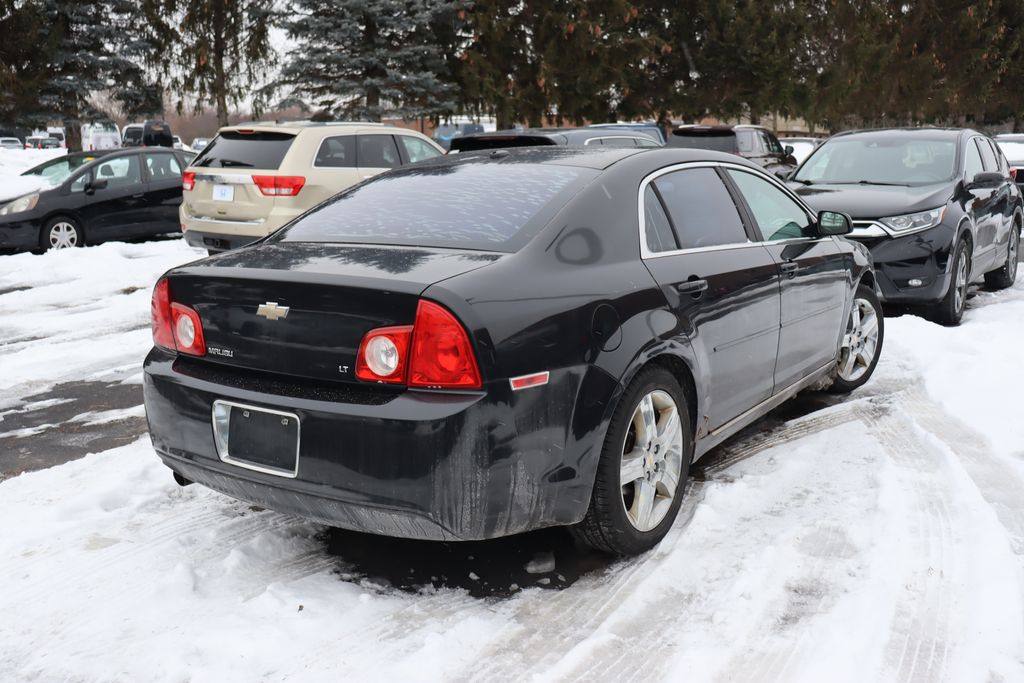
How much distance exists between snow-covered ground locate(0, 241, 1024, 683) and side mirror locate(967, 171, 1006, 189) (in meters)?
4.22

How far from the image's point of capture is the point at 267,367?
335cm

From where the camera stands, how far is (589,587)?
3561 millimetres

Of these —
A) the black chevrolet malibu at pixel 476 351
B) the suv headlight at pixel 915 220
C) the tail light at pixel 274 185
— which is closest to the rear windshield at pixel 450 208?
the black chevrolet malibu at pixel 476 351

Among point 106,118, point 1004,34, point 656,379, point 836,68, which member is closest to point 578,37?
point 836,68

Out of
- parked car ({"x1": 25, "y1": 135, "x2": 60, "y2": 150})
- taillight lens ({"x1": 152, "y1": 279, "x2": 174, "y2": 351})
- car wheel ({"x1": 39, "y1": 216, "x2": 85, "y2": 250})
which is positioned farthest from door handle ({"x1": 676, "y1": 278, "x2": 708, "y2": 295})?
parked car ({"x1": 25, "y1": 135, "x2": 60, "y2": 150})

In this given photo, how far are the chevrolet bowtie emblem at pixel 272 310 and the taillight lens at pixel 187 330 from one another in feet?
1.13

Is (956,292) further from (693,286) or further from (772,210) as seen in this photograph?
(693,286)

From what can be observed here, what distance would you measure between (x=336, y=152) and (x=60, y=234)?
4694 millimetres

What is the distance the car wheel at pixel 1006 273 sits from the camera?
33.8 ft

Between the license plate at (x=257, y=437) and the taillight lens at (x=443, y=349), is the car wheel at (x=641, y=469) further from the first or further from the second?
the license plate at (x=257, y=437)

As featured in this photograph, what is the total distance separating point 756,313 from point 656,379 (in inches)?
39.8

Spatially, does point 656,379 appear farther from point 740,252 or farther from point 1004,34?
point 1004,34

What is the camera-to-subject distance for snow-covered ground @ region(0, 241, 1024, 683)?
9.91ft

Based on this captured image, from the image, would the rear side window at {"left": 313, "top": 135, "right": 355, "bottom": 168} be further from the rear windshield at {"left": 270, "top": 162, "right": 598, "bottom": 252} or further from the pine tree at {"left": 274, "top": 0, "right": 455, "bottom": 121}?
the pine tree at {"left": 274, "top": 0, "right": 455, "bottom": 121}
